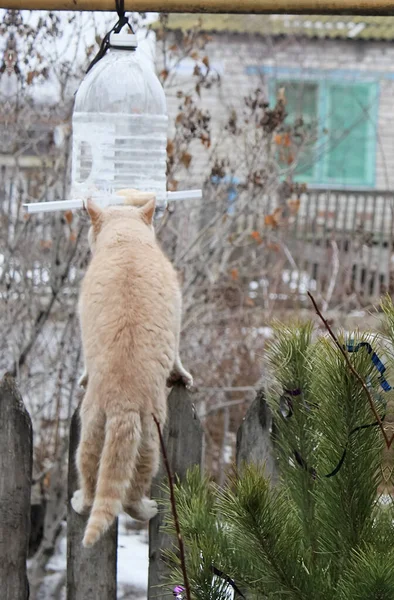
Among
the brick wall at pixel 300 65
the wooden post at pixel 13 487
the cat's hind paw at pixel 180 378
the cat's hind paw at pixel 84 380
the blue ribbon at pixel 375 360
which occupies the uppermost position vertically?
the brick wall at pixel 300 65

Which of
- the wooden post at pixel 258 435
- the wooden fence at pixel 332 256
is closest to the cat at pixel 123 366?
the wooden post at pixel 258 435

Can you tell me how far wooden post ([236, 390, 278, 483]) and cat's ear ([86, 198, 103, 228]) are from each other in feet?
2.60

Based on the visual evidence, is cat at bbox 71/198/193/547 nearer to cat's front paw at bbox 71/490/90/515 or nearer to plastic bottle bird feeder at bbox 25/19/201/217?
cat's front paw at bbox 71/490/90/515

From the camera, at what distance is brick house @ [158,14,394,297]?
11.3 meters

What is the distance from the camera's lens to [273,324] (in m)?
2.01

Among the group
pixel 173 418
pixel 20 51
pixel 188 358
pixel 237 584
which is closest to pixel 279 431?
pixel 237 584

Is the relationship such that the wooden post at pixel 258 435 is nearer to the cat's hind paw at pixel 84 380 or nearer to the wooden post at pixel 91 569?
the wooden post at pixel 91 569

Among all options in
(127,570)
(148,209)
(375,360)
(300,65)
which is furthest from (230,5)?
(300,65)

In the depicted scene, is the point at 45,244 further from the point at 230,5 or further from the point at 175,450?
the point at 230,5

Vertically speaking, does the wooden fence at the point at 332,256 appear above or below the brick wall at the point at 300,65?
below

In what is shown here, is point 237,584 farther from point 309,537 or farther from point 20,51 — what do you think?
point 20,51

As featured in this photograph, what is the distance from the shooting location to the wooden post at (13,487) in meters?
2.71

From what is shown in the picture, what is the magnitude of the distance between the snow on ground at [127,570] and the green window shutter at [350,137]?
9.03 metres

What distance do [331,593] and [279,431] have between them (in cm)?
43
